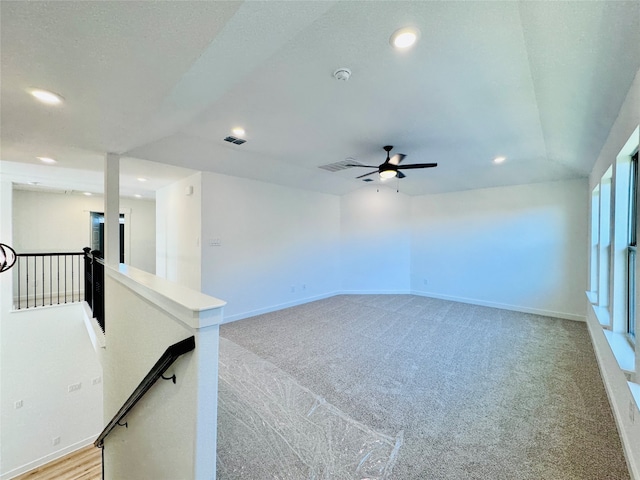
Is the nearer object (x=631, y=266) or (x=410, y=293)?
Result: (x=631, y=266)

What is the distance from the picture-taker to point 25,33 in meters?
1.17

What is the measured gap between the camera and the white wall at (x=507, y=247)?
15.0 ft

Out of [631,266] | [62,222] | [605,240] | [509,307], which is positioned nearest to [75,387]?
[62,222]

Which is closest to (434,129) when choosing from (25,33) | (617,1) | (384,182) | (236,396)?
(617,1)

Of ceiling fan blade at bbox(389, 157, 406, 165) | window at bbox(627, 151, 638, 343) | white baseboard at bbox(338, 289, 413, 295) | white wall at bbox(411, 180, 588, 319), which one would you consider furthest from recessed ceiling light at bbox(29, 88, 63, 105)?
white wall at bbox(411, 180, 588, 319)

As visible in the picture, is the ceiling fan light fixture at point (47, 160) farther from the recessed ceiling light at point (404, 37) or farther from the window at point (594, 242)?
the window at point (594, 242)

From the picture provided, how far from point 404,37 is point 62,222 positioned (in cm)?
843

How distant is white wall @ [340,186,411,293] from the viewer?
21.6ft

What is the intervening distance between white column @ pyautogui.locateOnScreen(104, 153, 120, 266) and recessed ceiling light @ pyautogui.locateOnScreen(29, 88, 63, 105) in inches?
60.1

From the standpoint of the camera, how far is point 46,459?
4504 mm

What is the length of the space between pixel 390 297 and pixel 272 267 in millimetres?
3024

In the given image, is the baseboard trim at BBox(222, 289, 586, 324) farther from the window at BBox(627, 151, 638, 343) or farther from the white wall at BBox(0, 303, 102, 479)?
the white wall at BBox(0, 303, 102, 479)

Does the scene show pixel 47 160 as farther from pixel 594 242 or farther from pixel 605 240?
pixel 594 242

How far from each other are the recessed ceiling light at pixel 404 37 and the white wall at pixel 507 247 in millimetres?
4741
